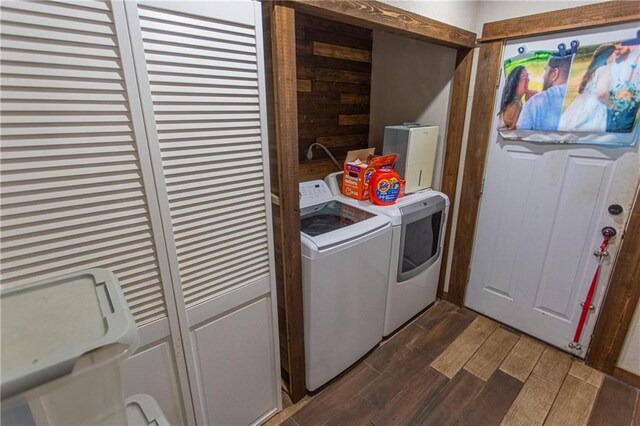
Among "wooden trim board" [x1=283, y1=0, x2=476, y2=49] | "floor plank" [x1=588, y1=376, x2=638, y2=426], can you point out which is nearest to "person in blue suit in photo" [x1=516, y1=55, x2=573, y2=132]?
"wooden trim board" [x1=283, y1=0, x2=476, y2=49]

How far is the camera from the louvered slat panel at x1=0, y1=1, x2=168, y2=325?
76cm

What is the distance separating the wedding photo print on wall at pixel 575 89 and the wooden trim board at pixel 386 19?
399mm

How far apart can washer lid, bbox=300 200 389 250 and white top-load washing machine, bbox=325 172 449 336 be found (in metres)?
0.09

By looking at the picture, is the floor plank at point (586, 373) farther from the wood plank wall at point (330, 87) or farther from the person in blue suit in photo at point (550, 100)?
the wood plank wall at point (330, 87)

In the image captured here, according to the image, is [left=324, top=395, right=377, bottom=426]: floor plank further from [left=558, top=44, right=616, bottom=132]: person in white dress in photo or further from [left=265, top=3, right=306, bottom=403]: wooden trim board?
[left=558, top=44, right=616, bottom=132]: person in white dress in photo

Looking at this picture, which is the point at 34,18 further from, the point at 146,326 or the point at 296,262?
the point at 296,262

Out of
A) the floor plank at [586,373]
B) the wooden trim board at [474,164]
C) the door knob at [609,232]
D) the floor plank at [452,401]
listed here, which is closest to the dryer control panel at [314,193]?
the wooden trim board at [474,164]

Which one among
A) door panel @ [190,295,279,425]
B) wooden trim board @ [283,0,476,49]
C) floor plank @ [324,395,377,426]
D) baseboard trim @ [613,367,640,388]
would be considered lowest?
floor plank @ [324,395,377,426]

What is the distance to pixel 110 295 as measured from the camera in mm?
664

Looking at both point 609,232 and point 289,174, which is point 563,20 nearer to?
point 609,232

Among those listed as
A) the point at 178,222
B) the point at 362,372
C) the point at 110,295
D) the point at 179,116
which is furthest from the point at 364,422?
the point at 179,116

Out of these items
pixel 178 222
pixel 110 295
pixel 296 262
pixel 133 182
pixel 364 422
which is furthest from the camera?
pixel 364 422

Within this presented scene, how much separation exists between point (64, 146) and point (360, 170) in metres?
1.53

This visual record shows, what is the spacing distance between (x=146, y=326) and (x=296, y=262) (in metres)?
0.66
